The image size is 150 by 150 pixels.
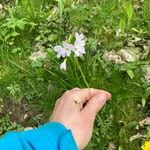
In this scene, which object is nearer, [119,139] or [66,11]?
[119,139]

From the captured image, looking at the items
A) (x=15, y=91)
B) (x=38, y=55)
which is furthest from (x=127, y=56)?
(x=15, y=91)

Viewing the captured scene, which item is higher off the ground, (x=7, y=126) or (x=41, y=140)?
(x=41, y=140)

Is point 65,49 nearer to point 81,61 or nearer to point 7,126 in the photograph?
point 81,61

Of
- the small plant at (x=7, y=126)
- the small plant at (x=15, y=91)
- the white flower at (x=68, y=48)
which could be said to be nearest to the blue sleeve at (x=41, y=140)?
the white flower at (x=68, y=48)

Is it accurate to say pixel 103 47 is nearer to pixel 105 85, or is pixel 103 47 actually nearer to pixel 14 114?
pixel 105 85

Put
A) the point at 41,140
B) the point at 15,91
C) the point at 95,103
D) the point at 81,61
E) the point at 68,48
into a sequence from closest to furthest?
the point at 41,140 < the point at 68,48 < the point at 95,103 < the point at 81,61 < the point at 15,91

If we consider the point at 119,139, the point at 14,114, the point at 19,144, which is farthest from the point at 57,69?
the point at 19,144

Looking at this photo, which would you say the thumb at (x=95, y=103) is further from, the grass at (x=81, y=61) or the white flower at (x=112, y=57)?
the white flower at (x=112, y=57)
